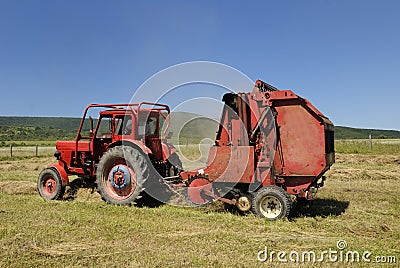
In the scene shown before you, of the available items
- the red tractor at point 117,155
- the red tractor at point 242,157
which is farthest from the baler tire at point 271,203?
the red tractor at point 117,155

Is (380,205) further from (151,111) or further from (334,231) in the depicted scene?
(151,111)

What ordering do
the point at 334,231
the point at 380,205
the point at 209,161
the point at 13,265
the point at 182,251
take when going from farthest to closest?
the point at 380,205 < the point at 209,161 < the point at 334,231 < the point at 182,251 < the point at 13,265

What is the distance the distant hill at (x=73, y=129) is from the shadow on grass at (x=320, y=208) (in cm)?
264

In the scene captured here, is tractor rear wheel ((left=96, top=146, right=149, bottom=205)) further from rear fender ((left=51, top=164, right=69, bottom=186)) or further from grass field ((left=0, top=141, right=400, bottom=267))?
rear fender ((left=51, top=164, right=69, bottom=186))

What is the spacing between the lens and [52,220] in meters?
6.75

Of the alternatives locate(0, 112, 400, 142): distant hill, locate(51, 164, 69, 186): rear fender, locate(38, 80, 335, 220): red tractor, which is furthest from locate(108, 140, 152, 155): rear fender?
locate(51, 164, 69, 186): rear fender

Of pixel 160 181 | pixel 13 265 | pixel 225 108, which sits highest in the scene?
pixel 225 108

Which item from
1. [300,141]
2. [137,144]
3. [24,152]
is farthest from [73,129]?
[300,141]

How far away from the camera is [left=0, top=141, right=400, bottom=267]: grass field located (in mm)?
4789

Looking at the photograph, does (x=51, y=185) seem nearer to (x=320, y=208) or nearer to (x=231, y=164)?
(x=231, y=164)

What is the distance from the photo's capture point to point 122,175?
862 cm

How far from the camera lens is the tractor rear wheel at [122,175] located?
834 centimetres

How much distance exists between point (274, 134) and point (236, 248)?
289cm

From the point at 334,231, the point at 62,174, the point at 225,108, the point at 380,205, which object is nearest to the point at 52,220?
the point at 62,174
